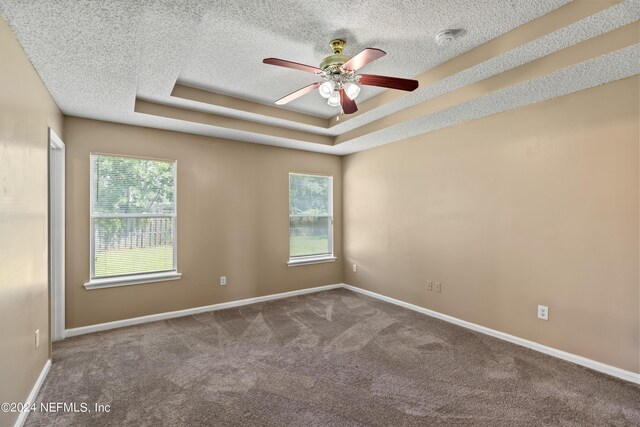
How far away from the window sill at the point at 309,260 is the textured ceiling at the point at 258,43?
8.68 ft

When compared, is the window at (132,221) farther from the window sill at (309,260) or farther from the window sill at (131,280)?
the window sill at (309,260)

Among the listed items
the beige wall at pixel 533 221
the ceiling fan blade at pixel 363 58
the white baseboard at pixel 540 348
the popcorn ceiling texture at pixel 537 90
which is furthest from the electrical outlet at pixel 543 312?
the ceiling fan blade at pixel 363 58

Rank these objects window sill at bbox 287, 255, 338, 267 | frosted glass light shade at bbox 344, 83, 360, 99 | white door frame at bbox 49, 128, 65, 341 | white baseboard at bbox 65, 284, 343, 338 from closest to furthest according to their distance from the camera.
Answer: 1. frosted glass light shade at bbox 344, 83, 360, 99
2. white door frame at bbox 49, 128, 65, 341
3. white baseboard at bbox 65, 284, 343, 338
4. window sill at bbox 287, 255, 338, 267

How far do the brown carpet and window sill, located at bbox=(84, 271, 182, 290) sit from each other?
512 millimetres

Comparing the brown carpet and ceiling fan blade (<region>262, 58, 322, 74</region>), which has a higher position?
ceiling fan blade (<region>262, 58, 322, 74</region>)

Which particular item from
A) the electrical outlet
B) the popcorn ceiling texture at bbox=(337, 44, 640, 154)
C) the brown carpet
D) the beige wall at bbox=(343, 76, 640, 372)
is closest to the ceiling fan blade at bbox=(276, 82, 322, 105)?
the popcorn ceiling texture at bbox=(337, 44, 640, 154)

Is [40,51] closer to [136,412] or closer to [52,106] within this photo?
[52,106]

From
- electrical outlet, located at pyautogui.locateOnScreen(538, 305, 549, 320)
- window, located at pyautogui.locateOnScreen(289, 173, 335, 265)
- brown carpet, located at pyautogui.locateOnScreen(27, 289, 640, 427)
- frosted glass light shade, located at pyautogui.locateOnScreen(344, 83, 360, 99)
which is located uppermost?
frosted glass light shade, located at pyautogui.locateOnScreen(344, 83, 360, 99)

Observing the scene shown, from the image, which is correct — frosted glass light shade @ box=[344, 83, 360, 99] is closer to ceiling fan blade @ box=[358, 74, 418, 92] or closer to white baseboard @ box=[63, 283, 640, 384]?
ceiling fan blade @ box=[358, 74, 418, 92]

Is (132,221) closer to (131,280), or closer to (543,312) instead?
(131,280)

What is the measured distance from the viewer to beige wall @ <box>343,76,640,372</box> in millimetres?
2506

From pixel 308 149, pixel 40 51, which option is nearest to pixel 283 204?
pixel 308 149

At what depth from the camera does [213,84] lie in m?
3.17

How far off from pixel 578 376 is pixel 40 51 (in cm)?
465
